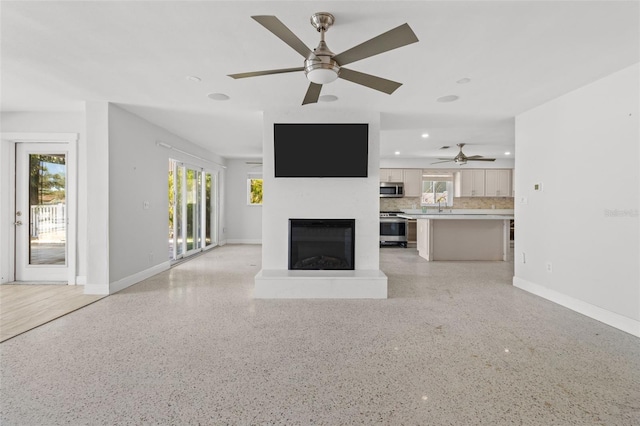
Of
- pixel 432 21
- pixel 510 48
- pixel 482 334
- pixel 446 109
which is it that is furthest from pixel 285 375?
pixel 446 109

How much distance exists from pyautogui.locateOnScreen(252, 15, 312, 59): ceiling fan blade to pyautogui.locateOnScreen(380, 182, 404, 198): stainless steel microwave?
6.61 metres

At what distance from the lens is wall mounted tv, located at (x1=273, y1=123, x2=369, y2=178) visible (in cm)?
404

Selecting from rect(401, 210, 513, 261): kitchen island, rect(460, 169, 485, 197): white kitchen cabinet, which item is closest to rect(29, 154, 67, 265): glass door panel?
rect(401, 210, 513, 261): kitchen island

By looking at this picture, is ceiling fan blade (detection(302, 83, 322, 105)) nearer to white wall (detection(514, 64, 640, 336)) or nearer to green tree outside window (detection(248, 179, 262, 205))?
white wall (detection(514, 64, 640, 336))

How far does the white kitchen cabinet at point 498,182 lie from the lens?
8578mm

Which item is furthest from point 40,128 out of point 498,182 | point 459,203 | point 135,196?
point 498,182

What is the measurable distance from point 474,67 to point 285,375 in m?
3.00

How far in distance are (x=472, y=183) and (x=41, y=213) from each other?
916cm

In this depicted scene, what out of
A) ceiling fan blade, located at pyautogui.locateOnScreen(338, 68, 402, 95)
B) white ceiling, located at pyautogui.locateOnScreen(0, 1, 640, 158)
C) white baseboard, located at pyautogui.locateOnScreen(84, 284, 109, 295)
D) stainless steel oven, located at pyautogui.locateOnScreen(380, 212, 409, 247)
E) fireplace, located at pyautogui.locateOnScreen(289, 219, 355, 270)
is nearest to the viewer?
white ceiling, located at pyautogui.locateOnScreen(0, 1, 640, 158)

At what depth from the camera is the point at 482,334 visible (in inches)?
108

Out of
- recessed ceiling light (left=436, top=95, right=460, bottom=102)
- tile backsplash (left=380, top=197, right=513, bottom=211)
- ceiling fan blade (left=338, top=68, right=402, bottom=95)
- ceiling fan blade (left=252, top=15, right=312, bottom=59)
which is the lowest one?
tile backsplash (left=380, top=197, right=513, bottom=211)

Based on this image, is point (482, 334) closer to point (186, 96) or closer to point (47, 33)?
point (186, 96)

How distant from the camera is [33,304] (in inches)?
138

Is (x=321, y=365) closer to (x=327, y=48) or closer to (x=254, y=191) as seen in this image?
(x=327, y=48)
